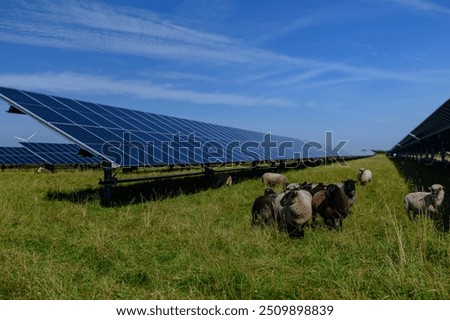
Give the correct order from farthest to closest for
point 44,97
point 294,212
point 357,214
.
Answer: point 44,97 → point 357,214 → point 294,212

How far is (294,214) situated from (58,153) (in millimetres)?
35185

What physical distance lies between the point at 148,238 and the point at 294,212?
278 cm

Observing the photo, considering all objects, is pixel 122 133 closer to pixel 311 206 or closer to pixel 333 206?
pixel 311 206

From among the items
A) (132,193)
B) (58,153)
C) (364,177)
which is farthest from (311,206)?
(58,153)

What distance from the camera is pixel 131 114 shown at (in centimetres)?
1853

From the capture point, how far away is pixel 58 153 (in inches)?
1468

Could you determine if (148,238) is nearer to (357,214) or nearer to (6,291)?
(6,291)

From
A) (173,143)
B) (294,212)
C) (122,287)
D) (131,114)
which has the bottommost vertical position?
(122,287)

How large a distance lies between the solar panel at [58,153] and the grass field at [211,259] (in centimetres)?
2601

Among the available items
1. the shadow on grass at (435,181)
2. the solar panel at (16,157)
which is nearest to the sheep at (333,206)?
the shadow on grass at (435,181)

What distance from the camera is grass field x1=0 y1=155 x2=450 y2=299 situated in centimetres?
455

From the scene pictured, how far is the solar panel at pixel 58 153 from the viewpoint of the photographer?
33656 mm

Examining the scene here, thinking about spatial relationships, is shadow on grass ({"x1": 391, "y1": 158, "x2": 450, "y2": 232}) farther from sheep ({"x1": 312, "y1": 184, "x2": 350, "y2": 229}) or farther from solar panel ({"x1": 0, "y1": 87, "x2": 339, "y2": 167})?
solar panel ({"x1": 0, "y1": 87, "x2": 339, "y2": 167})

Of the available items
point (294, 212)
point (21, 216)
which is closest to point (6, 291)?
point (294, 212)
